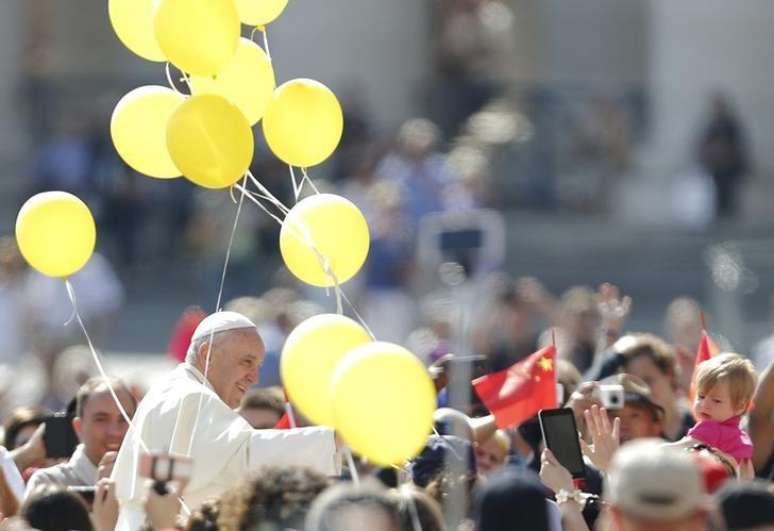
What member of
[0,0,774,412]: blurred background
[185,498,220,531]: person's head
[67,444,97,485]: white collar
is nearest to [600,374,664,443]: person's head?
[67,444,97,485]: white collar

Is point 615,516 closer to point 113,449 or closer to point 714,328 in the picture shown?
point 113,449

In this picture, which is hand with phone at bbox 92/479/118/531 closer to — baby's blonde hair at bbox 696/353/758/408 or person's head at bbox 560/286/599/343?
baby's blonde hair at bbox 696/353/758/408

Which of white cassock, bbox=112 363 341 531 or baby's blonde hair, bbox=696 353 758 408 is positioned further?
baby's blonde hair, bbox=696 353 758 408

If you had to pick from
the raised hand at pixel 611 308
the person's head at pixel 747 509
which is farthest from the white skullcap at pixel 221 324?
the person's head at pixel 747 509

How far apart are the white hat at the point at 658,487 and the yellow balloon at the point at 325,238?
8.66 feet

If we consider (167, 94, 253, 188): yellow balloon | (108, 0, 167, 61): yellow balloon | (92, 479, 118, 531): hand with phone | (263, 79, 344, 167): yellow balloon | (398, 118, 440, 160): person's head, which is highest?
(398, 118, 440, 160): person's head

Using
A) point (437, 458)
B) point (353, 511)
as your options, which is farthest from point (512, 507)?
point (437, 458)

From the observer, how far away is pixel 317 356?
785 centimetres

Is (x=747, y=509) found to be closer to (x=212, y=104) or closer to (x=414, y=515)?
(x=414, y=515)

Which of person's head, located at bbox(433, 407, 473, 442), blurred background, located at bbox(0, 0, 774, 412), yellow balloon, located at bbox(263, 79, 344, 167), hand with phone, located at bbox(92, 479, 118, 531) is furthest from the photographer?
blurred background, located at bbox(0, 0, 774, 412)

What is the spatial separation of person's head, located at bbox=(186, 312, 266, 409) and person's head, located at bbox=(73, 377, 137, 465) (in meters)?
0.74

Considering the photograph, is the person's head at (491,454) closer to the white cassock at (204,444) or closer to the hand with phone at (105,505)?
the white cassock at (204,444)

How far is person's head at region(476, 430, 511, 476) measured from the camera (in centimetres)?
919

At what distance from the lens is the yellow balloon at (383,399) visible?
278 inches
